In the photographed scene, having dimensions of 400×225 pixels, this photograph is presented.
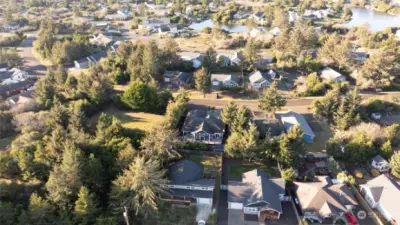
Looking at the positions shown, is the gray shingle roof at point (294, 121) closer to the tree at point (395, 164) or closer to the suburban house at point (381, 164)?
the suburban house at point (381, 164)

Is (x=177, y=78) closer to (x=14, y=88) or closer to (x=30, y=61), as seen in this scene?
(x=14, y=88)

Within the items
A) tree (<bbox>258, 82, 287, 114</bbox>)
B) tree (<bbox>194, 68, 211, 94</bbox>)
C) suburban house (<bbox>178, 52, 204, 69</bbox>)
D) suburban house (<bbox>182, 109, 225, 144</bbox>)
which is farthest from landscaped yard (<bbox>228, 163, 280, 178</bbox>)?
suburban house (<bbox>178, 52, 204, 69</bbox>)

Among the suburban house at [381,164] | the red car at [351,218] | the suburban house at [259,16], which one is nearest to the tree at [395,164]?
the suburban house at [381,164]

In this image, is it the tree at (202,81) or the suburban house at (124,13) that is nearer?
the tree at (202,81)

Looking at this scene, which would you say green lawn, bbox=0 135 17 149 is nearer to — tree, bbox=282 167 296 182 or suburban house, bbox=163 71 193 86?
suburban house, bbox=163 71 193 86

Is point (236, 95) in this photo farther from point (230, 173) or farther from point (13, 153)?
point (13, 153)
